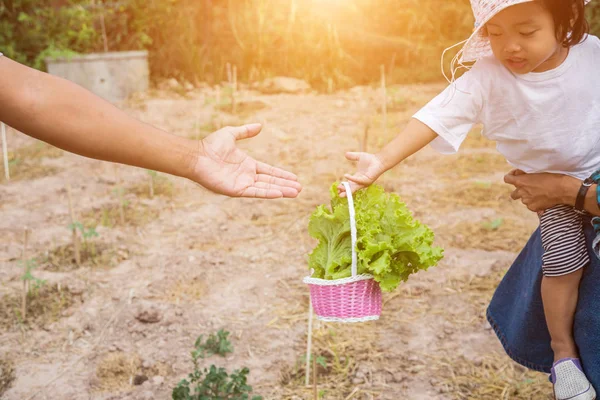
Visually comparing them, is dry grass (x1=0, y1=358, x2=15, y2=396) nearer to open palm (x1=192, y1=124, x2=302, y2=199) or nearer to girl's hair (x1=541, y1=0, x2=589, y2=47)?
open palm (x1=192, y1=124, x2=302, y2=199)

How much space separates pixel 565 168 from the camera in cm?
224

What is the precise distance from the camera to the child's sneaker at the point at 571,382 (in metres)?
2.03

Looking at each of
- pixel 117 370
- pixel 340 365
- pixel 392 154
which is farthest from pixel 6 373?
pixel 392 154

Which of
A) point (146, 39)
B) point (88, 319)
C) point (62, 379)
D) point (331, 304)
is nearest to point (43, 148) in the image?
point (146, 39)

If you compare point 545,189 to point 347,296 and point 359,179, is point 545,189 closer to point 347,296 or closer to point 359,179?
point 359,179

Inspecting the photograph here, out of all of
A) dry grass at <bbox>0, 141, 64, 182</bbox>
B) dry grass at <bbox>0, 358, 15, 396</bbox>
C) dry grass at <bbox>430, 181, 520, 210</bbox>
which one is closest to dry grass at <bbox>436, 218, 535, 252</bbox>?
dry grass at <bbox>430, 181, 520, 210</bbox>

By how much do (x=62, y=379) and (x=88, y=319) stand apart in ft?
1.60

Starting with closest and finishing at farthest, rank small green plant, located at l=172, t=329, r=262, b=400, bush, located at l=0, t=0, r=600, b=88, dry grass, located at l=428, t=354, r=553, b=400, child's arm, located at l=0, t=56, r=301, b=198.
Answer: child's arm, located at l=0, t=56, r=301, b=198 < small green plant, located at l=172, t=329, r=262, b=400 < dry grass, located at l=428, t=354, r=553, b=400 < bush, located at l=0, t=0, r=600, b=88

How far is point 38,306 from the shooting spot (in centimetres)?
353

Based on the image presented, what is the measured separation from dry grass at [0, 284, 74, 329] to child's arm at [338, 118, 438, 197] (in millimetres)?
2093

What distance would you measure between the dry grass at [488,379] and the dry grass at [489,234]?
1170mm

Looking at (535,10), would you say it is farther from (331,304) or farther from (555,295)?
(331,304)

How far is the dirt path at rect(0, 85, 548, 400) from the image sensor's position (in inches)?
119

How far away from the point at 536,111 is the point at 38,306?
2803mm
